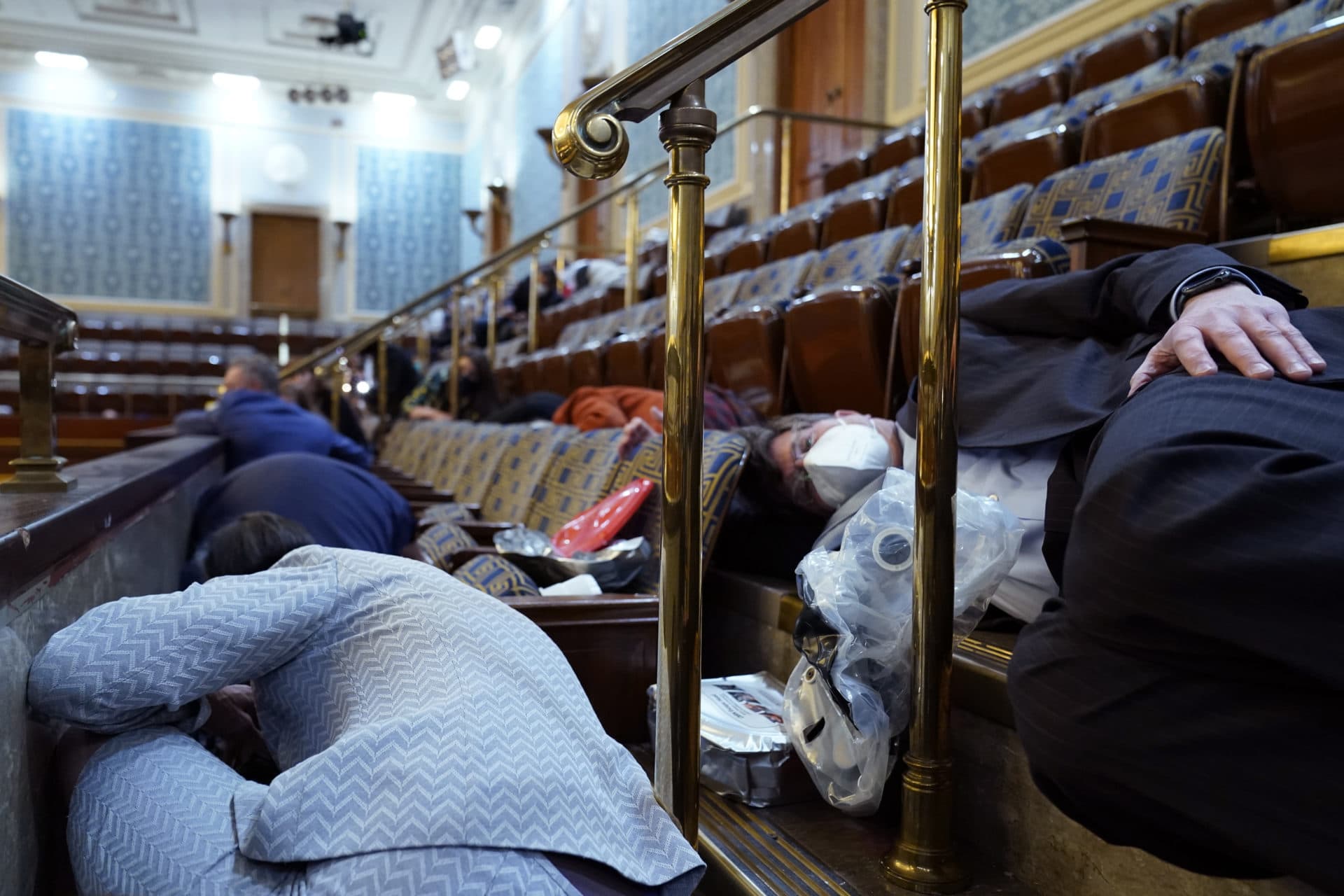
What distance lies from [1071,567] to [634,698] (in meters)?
0.79

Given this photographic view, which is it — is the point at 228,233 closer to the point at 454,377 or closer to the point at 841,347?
the point at 454,377

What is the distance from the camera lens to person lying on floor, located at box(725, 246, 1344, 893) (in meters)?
0.58

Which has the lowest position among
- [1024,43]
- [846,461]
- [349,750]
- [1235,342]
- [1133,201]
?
[349,750]

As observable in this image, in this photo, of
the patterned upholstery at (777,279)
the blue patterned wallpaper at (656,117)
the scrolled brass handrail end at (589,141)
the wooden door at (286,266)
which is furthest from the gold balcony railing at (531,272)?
the wooden door at (286,266)

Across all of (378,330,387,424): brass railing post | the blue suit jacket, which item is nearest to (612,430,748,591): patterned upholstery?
the blue suit jacket

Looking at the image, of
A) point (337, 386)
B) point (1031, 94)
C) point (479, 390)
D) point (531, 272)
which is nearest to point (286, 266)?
point (337, 386)

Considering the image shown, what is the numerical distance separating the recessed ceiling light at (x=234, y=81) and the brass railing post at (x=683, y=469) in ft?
36.1

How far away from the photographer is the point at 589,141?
0.80 metres

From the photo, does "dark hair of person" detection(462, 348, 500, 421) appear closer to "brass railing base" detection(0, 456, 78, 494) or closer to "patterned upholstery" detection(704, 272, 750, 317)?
"patterned upholstery" detection(704, 272, 750, 317)

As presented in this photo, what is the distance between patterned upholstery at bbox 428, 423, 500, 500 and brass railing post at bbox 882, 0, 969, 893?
7.93 ft

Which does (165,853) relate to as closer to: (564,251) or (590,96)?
(590,96)

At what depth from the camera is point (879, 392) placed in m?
1.89

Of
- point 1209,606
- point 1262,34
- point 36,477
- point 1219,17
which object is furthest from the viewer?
point 1219,17

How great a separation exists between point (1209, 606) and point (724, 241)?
4.02 metres
